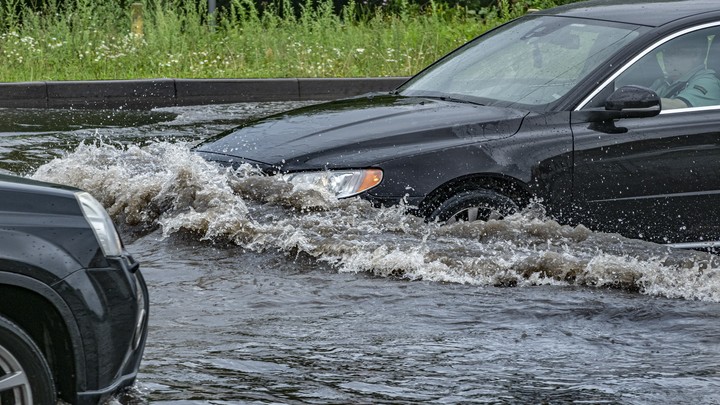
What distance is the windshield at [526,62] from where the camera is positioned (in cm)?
773

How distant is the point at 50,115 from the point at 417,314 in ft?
27.2

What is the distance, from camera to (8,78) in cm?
1523

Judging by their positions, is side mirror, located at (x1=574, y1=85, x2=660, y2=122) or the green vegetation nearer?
side mirror, located at (x1=574, y1=85, x2=660, y2=122)

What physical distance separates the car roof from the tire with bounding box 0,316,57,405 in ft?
15.9

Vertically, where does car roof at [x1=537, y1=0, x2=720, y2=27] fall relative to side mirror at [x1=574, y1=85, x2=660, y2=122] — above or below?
above

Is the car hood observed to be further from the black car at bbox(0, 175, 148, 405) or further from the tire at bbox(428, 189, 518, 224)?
the black car at bbox(0, 175, 148, 405)

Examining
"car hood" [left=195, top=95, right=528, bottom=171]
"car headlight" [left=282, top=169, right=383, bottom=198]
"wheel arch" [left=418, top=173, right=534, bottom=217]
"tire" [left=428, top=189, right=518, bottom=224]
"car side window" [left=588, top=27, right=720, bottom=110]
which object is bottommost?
"tire" [left=428, top=189, right=518, bottom=224]

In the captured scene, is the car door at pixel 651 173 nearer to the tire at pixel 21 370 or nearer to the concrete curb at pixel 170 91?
the tire at pixel 21 370

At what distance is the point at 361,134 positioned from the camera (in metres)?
7.39

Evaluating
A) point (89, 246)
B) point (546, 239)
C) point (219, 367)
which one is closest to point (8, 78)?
point (546, 239)

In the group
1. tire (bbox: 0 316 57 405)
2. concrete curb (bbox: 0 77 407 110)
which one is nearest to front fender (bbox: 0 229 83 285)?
tire (bbox: 0 316 57 405)

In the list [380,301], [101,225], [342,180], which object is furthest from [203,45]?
[101,225]

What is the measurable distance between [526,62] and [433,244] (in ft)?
Result: 5.19

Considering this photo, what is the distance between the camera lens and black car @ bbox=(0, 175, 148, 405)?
4.00 m
